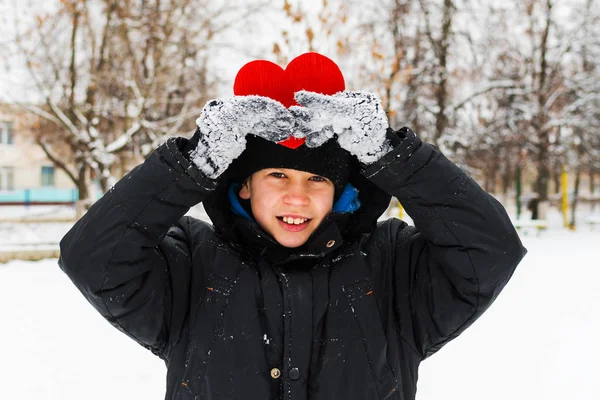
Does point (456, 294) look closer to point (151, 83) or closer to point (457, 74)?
point (151, 83)

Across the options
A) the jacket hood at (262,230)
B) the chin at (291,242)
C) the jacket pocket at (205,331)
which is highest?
the jacket hood at (262,230)

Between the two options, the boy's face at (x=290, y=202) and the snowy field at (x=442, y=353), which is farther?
the snowy field at (x=442, y=353)

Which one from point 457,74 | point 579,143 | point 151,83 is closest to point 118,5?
point 151,83

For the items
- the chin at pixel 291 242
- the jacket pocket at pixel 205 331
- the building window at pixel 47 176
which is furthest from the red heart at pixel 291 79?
the building window at pixel 47 176

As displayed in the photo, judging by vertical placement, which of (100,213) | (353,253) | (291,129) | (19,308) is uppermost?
(291,129)

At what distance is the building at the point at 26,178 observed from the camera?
3203 cm

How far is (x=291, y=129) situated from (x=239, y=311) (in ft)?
1.71

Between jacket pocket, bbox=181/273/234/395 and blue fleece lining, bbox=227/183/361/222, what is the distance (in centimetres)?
24

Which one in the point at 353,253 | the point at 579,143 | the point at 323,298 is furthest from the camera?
the point at 579,143

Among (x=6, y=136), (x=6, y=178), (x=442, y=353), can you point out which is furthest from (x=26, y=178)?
(x=442, y=353)

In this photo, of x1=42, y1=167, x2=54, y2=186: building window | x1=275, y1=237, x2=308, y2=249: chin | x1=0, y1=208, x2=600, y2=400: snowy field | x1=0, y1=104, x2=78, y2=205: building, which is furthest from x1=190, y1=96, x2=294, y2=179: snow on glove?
x1=42, y1=167, x2=54, y2=186: building window

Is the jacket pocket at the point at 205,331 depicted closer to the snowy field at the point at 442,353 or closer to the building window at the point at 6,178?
the snowy field at the point at 442,353

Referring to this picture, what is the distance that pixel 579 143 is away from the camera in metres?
19.9

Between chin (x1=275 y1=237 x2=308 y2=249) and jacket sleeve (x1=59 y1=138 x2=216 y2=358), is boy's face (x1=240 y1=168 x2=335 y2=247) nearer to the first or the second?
chin (x1=275 y1=237 x2=308 y2=249)
